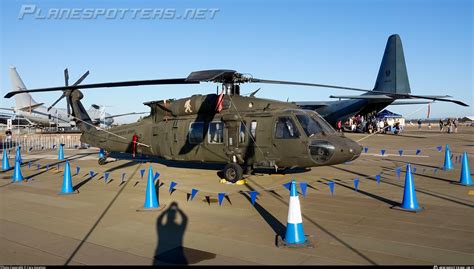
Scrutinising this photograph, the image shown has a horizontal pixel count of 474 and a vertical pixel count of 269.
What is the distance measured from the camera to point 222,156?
12945mm

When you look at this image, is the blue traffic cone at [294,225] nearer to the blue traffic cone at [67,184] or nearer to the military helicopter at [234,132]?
the military helicopter at [234,132]

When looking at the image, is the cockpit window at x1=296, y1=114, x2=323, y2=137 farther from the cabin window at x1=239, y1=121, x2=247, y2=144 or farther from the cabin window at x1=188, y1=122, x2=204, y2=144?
the cabin window at x1=188, y1=122, x2=204, y2=144

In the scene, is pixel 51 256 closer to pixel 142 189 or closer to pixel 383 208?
pixel 142 189

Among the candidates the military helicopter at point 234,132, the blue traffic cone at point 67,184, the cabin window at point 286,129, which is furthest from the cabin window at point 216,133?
the blue traffic cone at point 67,184

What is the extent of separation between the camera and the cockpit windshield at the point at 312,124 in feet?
38.1

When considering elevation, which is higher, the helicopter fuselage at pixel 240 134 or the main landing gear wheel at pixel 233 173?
the helicopter fuselage at pixel 240 134

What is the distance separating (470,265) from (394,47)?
34579 mm

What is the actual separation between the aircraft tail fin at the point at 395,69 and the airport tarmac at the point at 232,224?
989 inches

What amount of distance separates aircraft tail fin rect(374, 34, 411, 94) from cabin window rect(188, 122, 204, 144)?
26.8 metres

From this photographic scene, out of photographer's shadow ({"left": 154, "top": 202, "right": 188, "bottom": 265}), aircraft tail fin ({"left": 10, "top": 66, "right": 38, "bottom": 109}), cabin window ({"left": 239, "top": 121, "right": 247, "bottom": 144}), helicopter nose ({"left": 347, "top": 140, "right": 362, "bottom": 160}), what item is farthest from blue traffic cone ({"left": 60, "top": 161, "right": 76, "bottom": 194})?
aircraft tail fin ({"left": 10, "top": 66, "right": 38, "bottom": 109})

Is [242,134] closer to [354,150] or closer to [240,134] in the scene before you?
[240,134]

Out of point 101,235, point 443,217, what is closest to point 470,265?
point 443,217

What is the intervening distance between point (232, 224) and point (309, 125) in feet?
17.9

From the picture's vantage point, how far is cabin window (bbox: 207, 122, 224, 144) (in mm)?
12992
